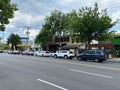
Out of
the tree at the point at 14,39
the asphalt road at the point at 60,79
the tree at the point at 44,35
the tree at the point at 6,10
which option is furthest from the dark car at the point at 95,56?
the tree at the point at 14,39

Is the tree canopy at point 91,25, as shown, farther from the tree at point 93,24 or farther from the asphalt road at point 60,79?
the asphalt road at point 60,79

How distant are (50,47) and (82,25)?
99.8ft

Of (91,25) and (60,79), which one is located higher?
(91,25)

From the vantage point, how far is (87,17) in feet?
146

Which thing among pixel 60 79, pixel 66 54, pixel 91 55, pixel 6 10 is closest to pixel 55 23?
pixel 66 54

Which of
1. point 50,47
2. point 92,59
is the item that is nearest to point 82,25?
point 92,59

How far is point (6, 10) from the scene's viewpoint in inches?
744

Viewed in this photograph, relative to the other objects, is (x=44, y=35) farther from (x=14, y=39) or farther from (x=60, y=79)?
(x=60, y=79)

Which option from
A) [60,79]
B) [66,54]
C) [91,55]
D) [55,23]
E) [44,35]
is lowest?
[60,79]

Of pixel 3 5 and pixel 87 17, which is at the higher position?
pixel 87 17

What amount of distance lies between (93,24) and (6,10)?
2706 cm

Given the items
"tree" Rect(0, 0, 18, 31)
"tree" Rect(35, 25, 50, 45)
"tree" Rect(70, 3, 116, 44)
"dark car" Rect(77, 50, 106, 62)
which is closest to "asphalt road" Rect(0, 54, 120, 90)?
"tree" Rect(0, 0, 18, 31)

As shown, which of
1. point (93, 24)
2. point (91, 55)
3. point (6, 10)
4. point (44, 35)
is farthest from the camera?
point (44, 35)

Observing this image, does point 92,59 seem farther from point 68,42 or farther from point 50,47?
point 50,47
